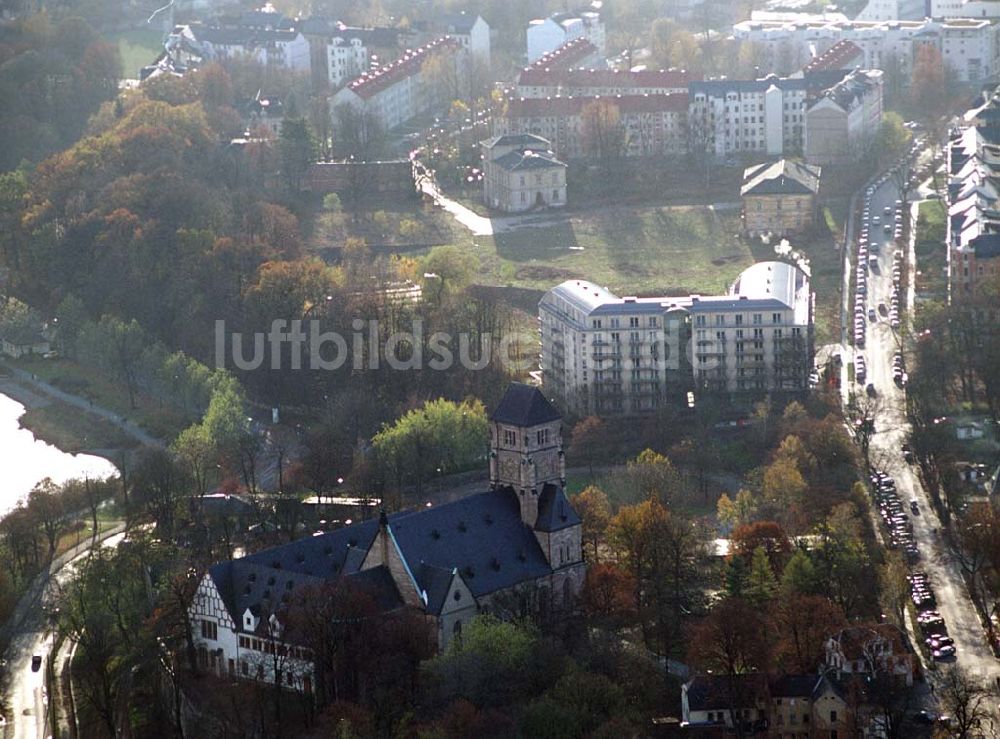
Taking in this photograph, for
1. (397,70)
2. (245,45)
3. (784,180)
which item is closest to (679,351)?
(784,180)

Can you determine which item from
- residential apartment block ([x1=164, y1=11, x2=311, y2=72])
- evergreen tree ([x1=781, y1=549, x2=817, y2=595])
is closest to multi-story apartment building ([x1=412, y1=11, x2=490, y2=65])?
residential apartment block ([x1=164, y1=11, x2=311, y2=72])

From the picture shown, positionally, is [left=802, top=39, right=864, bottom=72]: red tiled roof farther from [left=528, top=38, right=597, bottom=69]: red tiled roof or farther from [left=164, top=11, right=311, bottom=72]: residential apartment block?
[left=164, top=11, right=311, bottom=72]: residential apartment block

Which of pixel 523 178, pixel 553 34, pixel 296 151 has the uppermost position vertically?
pixel 553 34

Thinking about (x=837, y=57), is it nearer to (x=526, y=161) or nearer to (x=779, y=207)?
(x=526, y=161)

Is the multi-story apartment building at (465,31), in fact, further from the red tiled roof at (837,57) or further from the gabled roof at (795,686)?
the gabled roof at (795,686)

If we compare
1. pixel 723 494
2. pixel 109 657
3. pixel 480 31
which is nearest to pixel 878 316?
pixel 723 494

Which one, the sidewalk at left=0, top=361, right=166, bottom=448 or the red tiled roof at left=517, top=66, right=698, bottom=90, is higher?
the red tiled roof at left=517, top=66, right=698, bottom=90
